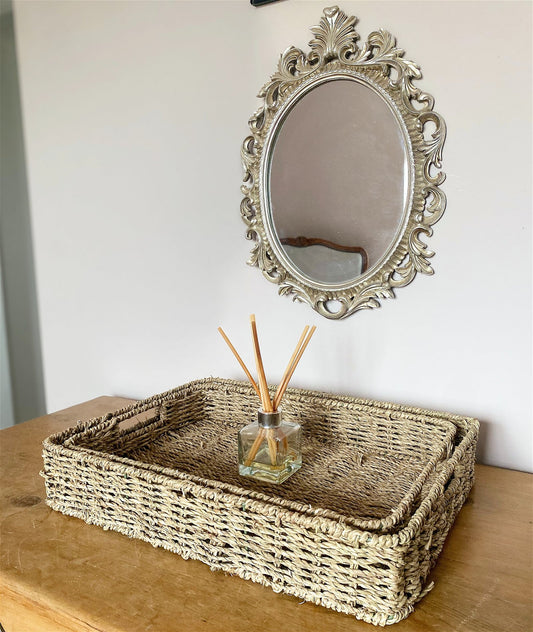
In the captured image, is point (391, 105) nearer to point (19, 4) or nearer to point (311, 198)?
point (311, 198)

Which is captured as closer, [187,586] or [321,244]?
[187,586]

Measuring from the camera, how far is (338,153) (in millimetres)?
1023

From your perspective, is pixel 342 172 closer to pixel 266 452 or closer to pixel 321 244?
pixel 321 244

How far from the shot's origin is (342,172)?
1.03 meters

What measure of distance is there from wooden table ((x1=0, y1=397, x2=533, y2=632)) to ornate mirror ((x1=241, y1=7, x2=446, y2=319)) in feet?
1.50

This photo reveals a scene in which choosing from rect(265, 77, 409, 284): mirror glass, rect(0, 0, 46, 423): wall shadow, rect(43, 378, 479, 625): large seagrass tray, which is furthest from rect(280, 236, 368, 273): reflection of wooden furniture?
rect(0, 0, 46, 423): wall shadow

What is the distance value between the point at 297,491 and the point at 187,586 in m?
0.22

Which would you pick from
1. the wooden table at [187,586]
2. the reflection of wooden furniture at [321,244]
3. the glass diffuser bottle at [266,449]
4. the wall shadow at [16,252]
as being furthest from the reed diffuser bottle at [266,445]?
the wall shadow at [16,252]

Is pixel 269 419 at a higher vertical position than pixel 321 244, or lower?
lower

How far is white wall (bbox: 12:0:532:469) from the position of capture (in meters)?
0.91

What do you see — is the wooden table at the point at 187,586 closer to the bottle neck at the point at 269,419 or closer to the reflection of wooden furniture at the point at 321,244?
the bottle neck at the point at 269,419

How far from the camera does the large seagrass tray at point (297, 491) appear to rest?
0.58 meters

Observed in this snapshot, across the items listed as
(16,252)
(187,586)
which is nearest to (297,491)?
(187,586)

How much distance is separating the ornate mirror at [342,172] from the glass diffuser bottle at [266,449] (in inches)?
12.5
